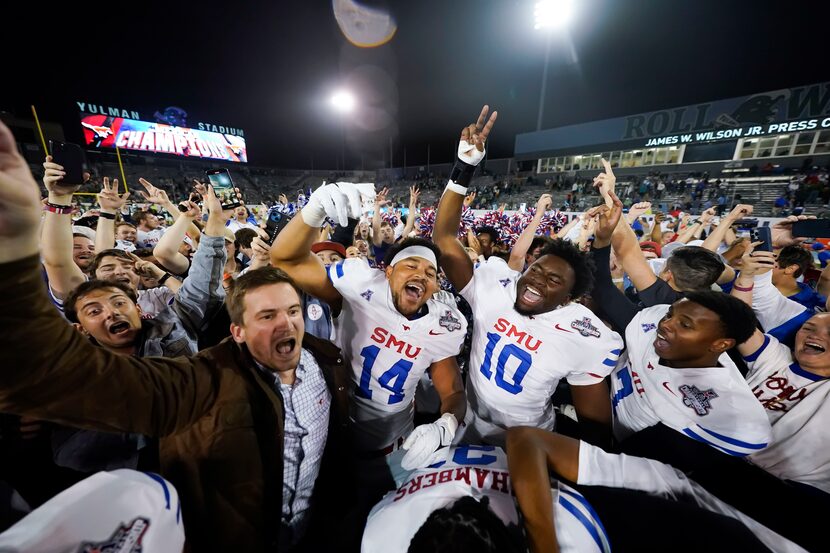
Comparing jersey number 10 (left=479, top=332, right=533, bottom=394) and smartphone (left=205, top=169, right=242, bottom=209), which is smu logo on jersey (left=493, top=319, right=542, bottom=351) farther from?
smartphone (left=205, top=169, right=242, bottom=209)

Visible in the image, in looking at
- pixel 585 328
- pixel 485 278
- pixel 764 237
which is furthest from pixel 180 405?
pixel 764 237

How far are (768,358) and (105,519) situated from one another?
380cm

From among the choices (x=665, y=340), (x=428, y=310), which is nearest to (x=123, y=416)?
(x=428, y=310)

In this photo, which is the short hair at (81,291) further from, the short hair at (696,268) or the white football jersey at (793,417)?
the short hair at (696,268)

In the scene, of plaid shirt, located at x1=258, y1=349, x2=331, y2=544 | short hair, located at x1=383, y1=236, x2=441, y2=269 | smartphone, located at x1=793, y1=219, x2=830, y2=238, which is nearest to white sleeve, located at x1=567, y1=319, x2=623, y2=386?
short hair, located at x1=383, y1=236, x2=441, y2=269

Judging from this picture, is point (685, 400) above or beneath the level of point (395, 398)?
above

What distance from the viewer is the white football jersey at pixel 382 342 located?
7.91 ft

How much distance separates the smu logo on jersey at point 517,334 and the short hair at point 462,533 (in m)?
1.32

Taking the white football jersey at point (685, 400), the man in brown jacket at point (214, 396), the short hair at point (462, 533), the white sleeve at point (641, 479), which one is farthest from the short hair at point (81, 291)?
the white football jersey at point (685, 400)

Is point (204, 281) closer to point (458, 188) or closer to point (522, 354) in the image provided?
point (458, 188)

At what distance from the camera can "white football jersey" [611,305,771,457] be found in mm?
1766

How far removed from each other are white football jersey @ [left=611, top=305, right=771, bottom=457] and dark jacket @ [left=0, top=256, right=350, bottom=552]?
2460mm

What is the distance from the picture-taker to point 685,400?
1989 millimetres

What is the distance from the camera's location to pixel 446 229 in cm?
308
